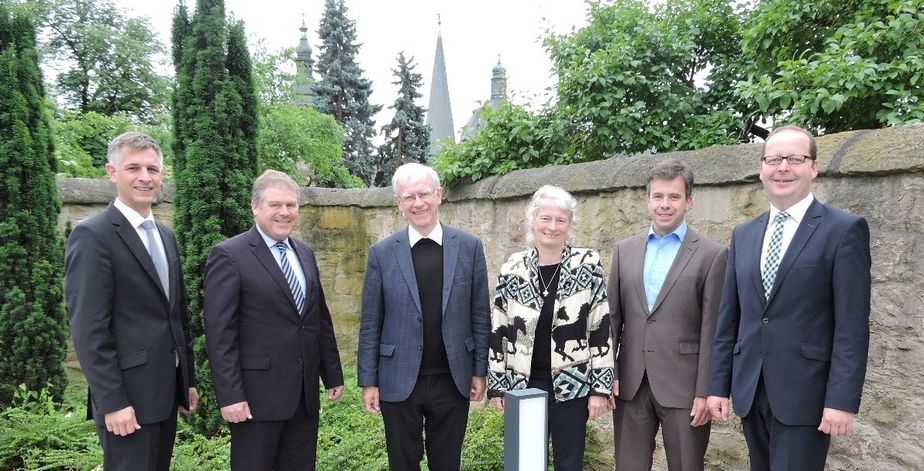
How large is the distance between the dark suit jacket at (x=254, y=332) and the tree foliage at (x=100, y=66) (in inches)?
693

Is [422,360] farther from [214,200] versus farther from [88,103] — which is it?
[88,103]

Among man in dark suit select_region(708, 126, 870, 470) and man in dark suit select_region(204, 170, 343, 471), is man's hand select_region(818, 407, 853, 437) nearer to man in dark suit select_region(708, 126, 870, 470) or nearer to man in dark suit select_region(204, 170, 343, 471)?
man in dark suit select_region(708, 126, 870, 470)

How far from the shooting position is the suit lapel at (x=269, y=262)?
8.05ft

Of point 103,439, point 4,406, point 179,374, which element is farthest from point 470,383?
point 4,406

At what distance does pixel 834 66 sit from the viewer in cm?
310

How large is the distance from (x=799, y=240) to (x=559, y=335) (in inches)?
35.7

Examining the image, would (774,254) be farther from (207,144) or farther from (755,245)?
(207,144)

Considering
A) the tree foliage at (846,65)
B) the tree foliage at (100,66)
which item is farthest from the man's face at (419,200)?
the tree foliage at (100,66)

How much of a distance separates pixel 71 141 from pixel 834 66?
1046cm

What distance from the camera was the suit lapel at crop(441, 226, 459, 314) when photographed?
8.35 ft

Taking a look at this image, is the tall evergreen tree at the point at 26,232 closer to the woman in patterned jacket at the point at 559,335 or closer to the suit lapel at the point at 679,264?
the woman in patterned jacket at the point at 559,335

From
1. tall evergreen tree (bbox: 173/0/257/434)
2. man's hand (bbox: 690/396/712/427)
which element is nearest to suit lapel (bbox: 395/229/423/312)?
man's hand (bbox: 690/396/712/427)

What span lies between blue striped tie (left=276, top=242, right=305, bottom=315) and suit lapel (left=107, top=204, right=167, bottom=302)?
1.55ft

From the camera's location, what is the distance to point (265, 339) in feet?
7.89
